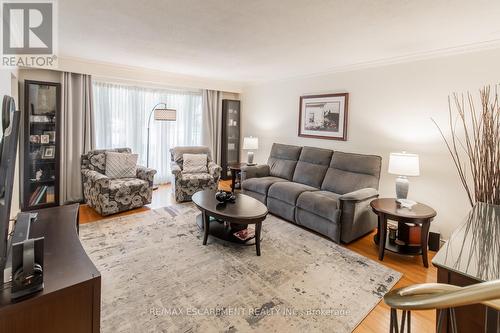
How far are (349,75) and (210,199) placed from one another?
9.48 ft

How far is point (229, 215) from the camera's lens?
2729 mm

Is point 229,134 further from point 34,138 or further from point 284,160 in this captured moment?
point 34,138

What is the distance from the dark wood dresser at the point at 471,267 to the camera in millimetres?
988

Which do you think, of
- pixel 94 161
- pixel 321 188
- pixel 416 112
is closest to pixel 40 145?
pixel 94 161

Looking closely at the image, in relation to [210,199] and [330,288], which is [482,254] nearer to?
[330,288]

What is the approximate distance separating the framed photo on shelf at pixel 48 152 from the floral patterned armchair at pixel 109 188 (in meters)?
0.40

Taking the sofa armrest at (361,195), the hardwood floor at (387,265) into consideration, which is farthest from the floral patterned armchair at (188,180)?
the sofa armrest at (361,195)

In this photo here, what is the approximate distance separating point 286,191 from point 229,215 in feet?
4.20

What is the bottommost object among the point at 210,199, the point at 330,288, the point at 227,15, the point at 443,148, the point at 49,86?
the point at 330,288

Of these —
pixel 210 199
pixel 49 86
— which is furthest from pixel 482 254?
pixel 49 86

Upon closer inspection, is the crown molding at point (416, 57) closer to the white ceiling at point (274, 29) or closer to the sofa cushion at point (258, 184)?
the white ceiling at point (274, 29)

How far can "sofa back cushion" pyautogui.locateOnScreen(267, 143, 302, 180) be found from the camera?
4.60 m

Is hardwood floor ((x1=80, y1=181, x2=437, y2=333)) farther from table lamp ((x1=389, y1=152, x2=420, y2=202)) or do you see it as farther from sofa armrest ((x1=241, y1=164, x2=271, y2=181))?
sofa armrest ((x1=241, y1=164, x2=271, y2=181))

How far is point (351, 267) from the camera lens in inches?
104
